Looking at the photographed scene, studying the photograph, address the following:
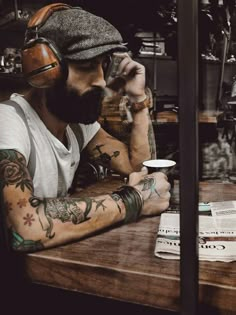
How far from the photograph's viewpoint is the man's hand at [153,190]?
3.46ft

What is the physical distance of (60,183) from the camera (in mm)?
1250

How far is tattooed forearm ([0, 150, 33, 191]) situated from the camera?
0.92m

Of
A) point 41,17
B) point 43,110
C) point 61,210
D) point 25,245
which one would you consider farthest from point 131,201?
point 41,17

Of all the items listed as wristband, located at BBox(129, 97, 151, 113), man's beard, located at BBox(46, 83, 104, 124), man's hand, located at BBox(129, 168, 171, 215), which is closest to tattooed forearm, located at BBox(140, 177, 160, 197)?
man's hand, located at BBox(129, 168, 171, 215)

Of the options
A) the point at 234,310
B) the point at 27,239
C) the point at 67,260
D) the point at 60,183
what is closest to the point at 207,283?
the point at 234,310

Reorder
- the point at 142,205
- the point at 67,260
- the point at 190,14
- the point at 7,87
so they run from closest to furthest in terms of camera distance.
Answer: the point at 190,14, the point at 67,260, the point at 142,205, the point at 7,87

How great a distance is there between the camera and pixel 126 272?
743 millimetres

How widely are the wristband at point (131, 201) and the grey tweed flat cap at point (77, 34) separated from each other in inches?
15.5

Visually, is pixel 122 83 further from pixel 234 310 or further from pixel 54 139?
pixel 234 310

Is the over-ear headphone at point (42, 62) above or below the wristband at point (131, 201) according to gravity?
above

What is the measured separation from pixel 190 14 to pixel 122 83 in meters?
1.08

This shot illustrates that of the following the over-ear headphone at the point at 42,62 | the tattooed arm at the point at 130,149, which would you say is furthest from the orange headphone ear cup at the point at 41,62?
the tattooed arm at the point at 130,149

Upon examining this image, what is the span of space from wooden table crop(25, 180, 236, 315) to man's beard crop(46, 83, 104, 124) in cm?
46

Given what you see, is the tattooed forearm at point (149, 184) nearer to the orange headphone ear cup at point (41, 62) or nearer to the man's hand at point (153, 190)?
the man's hand at point (153, 190)
